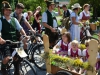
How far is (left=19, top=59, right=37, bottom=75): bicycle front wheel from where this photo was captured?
4.60 meters

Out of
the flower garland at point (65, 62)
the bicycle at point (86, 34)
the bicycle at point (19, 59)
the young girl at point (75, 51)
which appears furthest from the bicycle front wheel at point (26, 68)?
the bicycle at point (86, 34)

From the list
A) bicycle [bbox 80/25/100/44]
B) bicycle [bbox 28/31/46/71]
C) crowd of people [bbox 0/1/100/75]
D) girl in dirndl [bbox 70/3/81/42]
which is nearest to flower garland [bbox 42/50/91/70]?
crowd of people [bbox 0/1/100/75]

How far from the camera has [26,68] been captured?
183 inches

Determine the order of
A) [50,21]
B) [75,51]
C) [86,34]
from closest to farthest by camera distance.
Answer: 1. [75,51]
2. [50,21]
3. [86,34]

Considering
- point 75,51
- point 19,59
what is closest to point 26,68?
point 19,59

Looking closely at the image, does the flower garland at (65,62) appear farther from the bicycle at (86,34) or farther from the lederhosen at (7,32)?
the bicycle at (86,34)

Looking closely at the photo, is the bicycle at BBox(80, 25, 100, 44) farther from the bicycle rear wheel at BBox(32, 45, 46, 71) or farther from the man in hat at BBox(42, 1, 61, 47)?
the bicycle rear wheel at BBox(32, 45, 46, 71)

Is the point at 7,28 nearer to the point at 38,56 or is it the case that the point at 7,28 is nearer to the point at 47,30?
the point at 38,56

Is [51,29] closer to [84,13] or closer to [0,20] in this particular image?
[0,20]

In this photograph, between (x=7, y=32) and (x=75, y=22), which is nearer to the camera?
(x=7, y=32)

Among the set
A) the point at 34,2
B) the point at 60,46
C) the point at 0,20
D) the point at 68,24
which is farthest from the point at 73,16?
the point at 34,2

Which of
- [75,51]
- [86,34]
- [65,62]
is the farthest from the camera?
[86,34]

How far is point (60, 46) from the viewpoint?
559 cm

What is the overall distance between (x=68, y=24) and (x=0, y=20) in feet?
8.83
